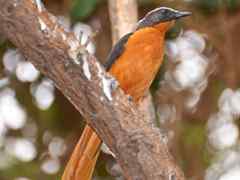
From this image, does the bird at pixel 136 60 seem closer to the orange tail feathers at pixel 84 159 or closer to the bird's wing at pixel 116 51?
the bird's wing at pixel 116 51

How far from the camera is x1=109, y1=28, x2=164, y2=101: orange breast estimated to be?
4.03 metres

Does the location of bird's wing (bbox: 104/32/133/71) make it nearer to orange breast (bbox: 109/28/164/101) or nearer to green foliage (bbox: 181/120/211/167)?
orange breast (bbox: 109/28/164/101)

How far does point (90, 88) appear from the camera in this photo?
3.20 meters

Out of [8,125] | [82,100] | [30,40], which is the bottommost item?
[8,125]

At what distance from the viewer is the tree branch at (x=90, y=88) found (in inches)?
125

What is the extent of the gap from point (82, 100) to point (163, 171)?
0.43 meters

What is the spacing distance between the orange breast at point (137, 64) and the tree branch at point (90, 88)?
2.54 ft

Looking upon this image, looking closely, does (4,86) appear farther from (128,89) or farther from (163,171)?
(163,171)

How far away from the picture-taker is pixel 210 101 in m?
5.98

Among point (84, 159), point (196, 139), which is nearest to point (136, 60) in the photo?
point (84, 159)

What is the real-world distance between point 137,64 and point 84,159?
2.06 feet

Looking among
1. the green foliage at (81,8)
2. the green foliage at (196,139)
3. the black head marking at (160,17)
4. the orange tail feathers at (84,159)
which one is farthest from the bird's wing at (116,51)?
the green foliage at (196,139)

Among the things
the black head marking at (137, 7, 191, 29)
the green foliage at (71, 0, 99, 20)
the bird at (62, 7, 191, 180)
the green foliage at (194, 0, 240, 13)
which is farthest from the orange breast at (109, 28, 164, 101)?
the green foliage at (194, 0, 240, 13)

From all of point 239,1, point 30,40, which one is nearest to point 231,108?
point 239,1
